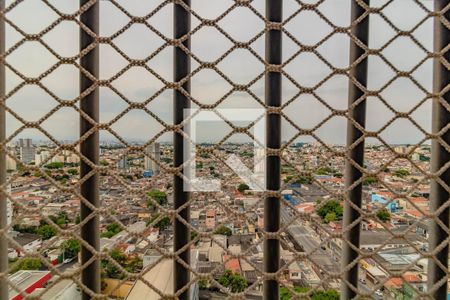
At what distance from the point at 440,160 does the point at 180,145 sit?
1.96ft

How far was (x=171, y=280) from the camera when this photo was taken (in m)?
0.64

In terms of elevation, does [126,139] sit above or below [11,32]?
below

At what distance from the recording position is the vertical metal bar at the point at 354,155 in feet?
2.11

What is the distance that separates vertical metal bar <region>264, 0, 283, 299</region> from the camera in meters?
0.62

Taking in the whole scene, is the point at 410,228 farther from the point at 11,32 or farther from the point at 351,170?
the point at 11,32

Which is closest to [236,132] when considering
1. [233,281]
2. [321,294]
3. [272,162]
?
[272,162]

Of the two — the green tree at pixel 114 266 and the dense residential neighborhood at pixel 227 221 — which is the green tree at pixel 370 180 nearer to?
the dense residential neighborhood at pixel 227 221

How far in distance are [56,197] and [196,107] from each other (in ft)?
1.14

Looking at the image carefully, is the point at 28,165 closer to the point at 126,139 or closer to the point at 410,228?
the point at 126,139

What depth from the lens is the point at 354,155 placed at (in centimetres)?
65

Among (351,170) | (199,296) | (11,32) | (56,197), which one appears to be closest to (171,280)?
(199,296)

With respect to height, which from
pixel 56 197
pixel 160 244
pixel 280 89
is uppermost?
pixel 280 89

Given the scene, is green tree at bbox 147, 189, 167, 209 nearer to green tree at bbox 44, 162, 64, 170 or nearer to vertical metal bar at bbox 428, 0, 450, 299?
green tree at bbox 44, 162, 64, 170

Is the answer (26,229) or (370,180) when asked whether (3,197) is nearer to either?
(26,229)
